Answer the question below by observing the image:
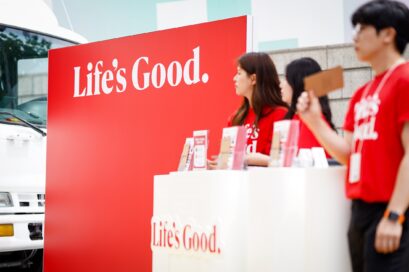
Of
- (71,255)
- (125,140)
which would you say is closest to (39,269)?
(71,255)

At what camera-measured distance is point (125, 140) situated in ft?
13.9

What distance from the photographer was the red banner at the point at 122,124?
3879 millimetres

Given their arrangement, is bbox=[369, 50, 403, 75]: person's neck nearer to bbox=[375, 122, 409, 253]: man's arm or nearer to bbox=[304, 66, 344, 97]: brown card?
bbox=[304, 66, 344, 97]: brown card

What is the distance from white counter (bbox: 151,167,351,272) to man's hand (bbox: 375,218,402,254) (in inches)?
13.5

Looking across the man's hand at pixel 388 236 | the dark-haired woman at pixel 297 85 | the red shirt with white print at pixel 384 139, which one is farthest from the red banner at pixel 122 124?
the man's hand at pixel 388 236

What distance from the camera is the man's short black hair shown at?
2.11m

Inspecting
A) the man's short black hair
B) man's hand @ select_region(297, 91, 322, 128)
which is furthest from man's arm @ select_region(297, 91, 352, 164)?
the man's short black hair

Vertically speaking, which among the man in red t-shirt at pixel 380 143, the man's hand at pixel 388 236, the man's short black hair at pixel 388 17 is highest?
the man's short black hair at pixel 388 17

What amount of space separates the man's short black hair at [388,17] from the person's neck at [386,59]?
0.03m

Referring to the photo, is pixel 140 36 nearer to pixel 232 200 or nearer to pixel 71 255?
pixel 71 255

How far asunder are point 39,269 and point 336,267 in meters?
3.33

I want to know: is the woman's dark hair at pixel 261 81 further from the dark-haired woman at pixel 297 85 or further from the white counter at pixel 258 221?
the white counter at pixel 258 221

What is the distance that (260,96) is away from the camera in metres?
3.19

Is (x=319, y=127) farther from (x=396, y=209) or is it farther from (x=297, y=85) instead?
(x=297, y=85)
